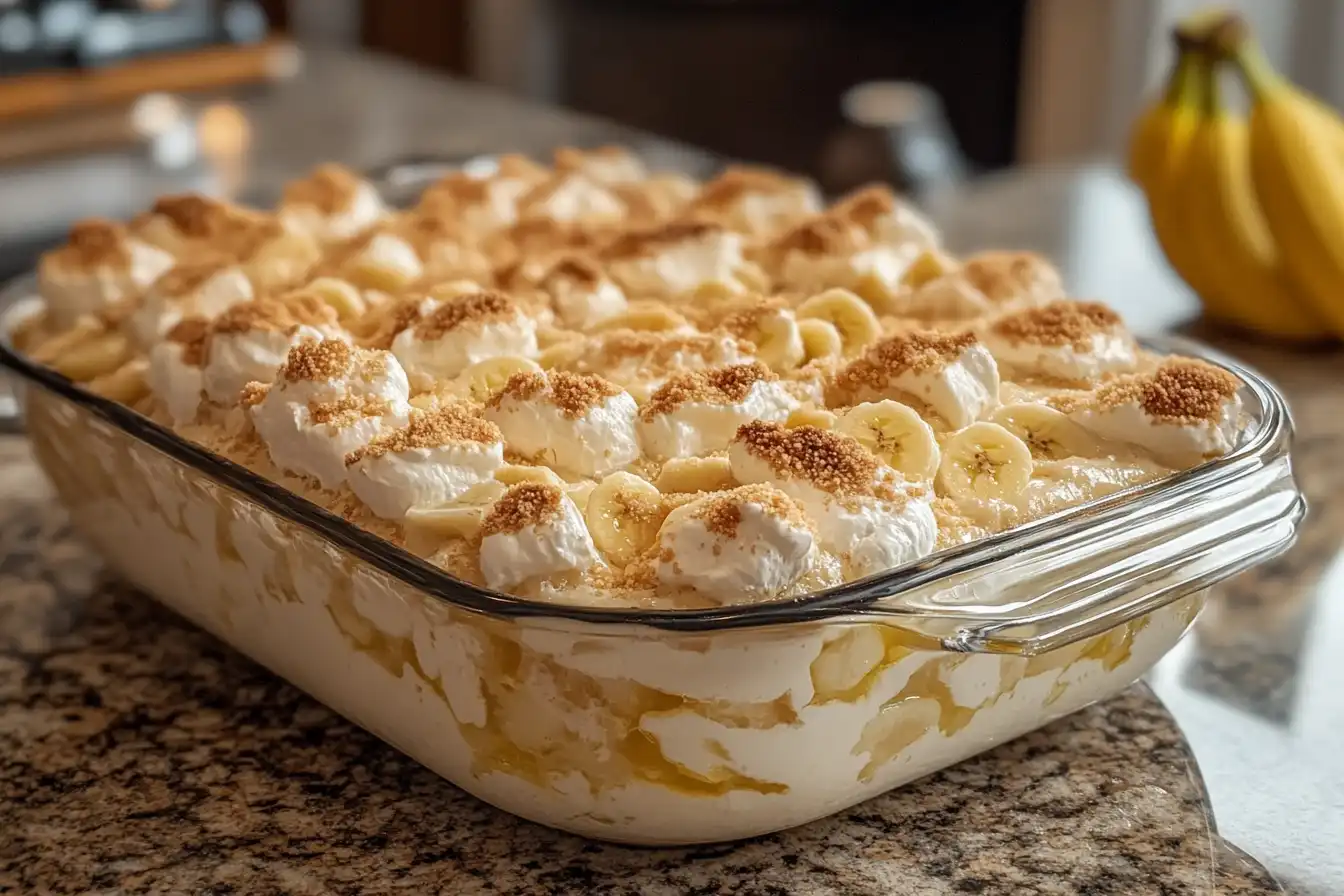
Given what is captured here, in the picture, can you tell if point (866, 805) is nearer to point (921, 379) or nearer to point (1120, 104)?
point (921, 379)

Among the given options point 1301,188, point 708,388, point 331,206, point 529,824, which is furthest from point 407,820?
point 1301,188

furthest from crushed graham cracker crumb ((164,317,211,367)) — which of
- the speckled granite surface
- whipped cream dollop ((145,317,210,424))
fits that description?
the speckled granite surface

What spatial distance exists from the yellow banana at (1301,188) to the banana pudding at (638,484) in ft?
1.68

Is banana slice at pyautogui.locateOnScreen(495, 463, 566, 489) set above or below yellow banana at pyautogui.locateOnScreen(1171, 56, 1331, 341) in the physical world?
above

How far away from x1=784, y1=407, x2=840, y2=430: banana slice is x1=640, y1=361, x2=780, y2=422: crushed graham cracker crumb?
0.03m

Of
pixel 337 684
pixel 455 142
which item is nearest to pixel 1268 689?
pixel 337 684

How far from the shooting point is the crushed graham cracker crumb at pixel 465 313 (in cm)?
104

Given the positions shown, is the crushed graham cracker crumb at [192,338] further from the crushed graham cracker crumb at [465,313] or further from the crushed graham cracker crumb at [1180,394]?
the crushed graham cracker crumb at [1180,394]

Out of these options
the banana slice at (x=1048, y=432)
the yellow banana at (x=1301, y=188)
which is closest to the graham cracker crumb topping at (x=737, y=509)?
the banana slice at (x=1048, y=432)

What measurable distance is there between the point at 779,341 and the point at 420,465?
0.99 ft

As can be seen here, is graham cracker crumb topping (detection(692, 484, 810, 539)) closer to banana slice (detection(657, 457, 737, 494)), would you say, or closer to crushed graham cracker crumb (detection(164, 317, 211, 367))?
banana slice (detection(657, 457, 737, 494))

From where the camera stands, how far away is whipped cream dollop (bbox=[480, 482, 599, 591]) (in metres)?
0.77

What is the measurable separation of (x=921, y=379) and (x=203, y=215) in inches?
26.3

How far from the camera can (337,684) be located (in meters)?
0.90
